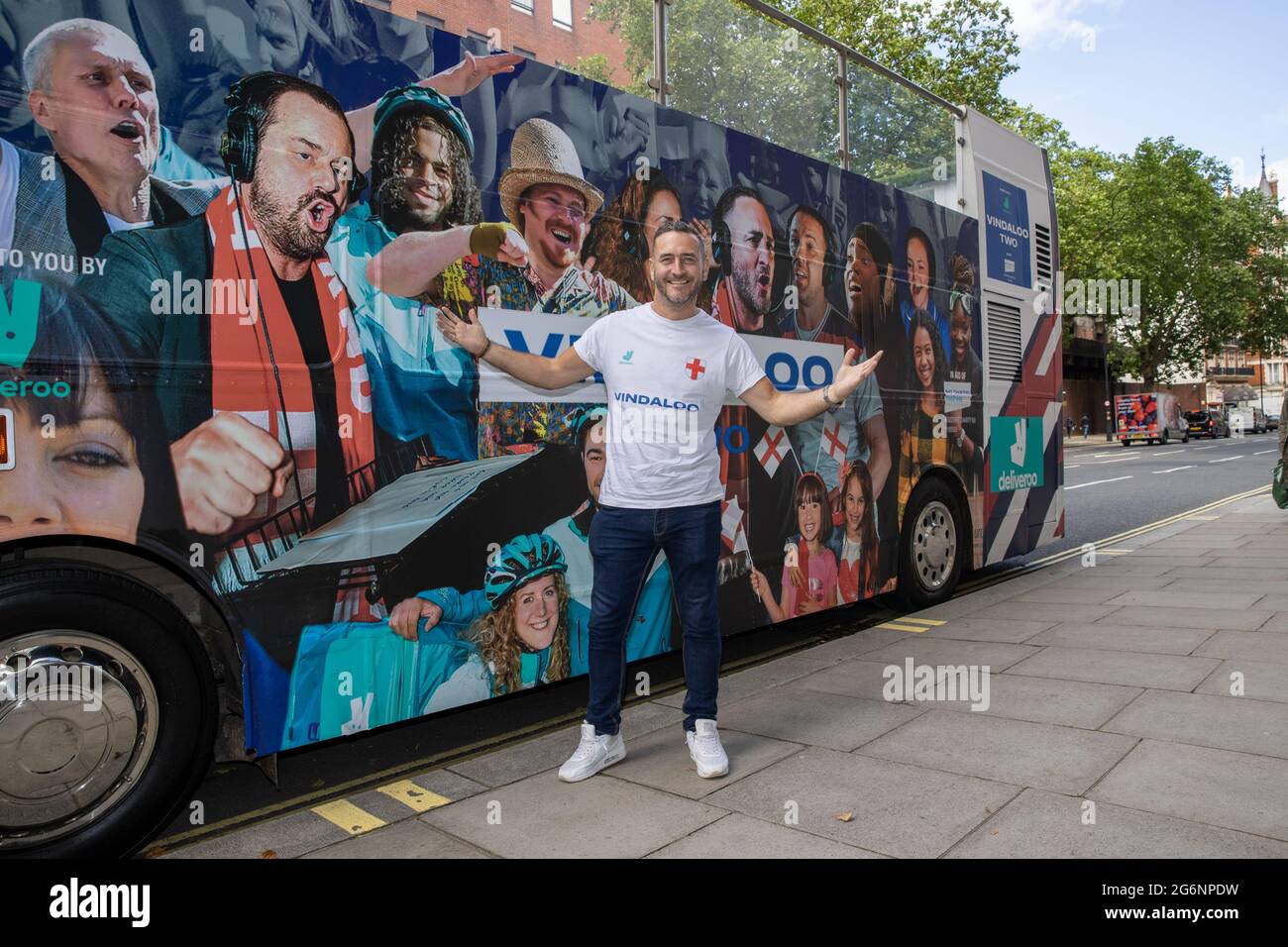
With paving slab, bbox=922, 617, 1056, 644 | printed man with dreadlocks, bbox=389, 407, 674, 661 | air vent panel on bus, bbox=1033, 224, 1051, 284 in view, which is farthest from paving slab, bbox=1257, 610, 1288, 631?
printed man with dreadlocks, bbox=389, 407, 674, 661

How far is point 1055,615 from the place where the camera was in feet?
21.4

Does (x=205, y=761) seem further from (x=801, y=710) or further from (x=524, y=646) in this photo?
(x=801, y=710)

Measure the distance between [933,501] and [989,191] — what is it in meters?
2.60

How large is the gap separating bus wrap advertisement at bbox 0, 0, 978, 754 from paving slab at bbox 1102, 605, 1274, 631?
3.18m

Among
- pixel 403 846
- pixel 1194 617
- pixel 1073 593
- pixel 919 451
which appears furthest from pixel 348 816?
pixel 1073 593

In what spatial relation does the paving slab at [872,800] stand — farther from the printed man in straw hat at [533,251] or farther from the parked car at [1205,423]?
the parked car at [1205,423]

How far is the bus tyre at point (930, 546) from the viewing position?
6.47m

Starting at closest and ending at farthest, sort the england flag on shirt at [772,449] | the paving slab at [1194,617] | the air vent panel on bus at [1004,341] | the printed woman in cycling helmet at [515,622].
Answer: the printed woman in cycling helmet at [515,622] → the england flag on shirt at [772,449] → the paving slab at [1194,617] → the air vent panel on bus at [1004,341]

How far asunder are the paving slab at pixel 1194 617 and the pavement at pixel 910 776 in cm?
26

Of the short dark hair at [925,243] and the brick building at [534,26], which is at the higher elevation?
the brick building at [534,26]

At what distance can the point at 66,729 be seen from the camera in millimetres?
2689

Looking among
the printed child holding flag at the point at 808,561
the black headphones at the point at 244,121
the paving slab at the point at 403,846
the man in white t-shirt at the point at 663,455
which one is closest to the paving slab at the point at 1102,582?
the printed child holding flag at the point at 808,561

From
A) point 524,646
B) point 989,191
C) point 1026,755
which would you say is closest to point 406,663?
point 524,646

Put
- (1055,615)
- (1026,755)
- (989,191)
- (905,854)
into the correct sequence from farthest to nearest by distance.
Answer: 1. (989,191)
2. (1055,615)
3. (1026,755)
4. (905,854)
